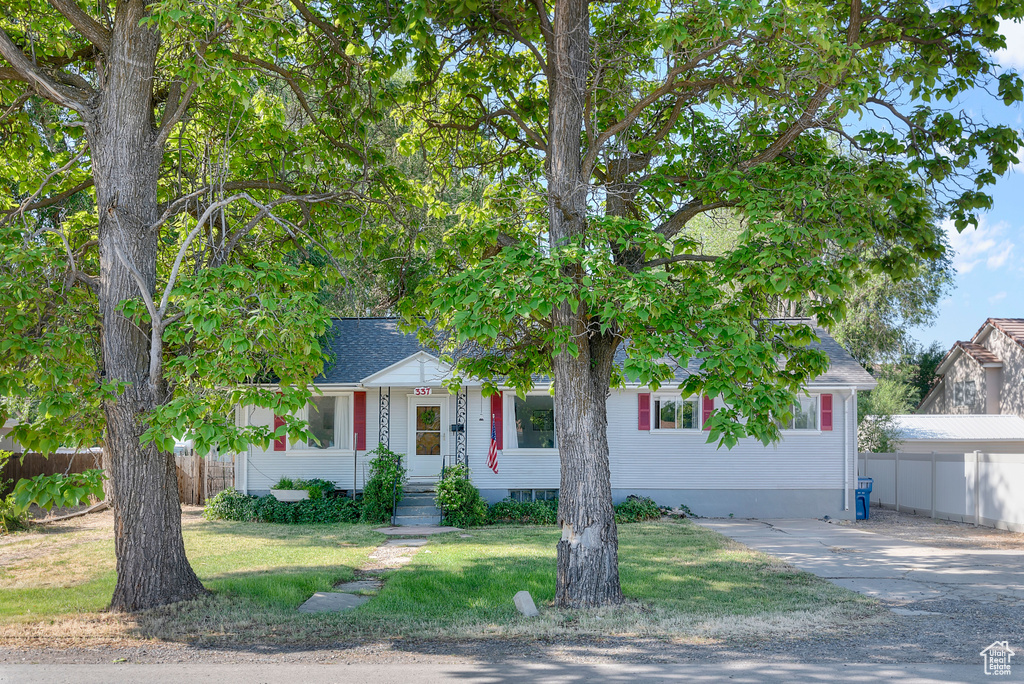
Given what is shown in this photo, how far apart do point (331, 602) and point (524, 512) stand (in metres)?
8.89

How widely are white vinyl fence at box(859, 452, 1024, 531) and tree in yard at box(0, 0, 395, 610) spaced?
14.8m

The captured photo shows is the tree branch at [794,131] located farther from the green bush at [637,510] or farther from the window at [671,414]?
the green bush at [637,510]

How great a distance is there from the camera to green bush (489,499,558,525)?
711 inches

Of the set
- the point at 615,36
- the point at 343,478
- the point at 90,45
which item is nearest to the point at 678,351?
the point at 615,36

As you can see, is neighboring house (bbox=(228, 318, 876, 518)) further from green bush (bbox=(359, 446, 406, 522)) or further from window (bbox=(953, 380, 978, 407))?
window (bbox=(953, 380, 978, 407))

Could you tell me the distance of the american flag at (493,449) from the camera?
17.8 m

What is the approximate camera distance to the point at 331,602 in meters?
9.79

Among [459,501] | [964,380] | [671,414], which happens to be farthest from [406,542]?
[964,380]

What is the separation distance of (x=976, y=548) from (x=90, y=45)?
1701cm

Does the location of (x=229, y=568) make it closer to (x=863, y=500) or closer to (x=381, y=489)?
(x=381, y=489)

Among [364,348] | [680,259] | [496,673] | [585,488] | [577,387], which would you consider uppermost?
[680,259]

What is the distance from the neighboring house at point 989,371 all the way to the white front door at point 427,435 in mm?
24212

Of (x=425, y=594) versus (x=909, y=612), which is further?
(x=425, y=594)

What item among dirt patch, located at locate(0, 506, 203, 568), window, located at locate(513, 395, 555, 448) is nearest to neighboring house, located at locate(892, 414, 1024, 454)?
window, located at locate(513, 395, 555, 448)
